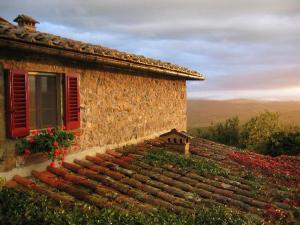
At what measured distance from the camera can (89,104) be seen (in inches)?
315

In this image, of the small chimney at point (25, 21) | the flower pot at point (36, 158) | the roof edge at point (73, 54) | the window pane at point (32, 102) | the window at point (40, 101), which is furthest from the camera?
the small chimney at point (25, 21)

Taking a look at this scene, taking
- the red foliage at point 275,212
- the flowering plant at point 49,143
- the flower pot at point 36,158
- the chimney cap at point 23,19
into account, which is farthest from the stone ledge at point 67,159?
the red foliage at point 275,212

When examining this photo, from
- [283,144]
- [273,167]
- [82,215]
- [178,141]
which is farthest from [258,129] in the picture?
[82,215]

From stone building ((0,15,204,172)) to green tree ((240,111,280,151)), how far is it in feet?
37.7

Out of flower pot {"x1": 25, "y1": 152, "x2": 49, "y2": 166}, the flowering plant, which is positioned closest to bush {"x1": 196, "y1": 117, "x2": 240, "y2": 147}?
the flowering plant

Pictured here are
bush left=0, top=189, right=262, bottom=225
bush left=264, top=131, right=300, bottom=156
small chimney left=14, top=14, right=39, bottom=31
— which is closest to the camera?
bush left=0, top=189, right=262, bottom=225

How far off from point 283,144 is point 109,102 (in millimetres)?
13546

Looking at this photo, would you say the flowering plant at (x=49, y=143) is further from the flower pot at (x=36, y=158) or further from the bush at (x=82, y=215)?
the bush at (x=82, y=215)

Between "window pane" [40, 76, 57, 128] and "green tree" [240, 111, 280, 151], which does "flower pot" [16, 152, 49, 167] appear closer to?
"window pane" [40, 76, 57, 128]

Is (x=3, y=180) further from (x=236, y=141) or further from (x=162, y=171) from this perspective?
(x=236, y=141)

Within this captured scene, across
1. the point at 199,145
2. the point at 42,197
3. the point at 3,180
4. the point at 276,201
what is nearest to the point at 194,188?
the point at 276,201

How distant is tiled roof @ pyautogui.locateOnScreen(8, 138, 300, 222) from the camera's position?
5840mm

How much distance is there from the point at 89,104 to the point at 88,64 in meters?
0.97

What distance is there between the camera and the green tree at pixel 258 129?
69.6 ft
